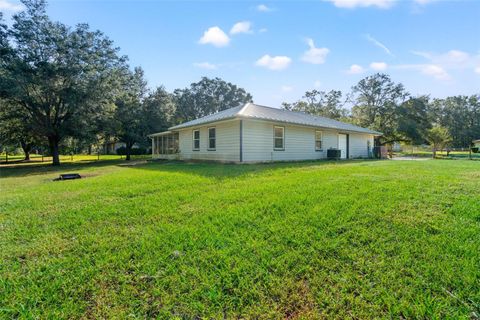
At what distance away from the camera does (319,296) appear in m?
2.26

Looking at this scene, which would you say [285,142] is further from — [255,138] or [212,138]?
[212,138]

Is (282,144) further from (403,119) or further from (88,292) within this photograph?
(403,119)

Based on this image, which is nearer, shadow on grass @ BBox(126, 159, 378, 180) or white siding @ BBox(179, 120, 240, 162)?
shadow on grass @ BBox(126, 159, 378, 180)

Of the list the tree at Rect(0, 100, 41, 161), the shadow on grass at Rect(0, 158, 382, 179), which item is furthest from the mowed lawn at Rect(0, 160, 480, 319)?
the tree at Rect(0, 100, 41, 161)

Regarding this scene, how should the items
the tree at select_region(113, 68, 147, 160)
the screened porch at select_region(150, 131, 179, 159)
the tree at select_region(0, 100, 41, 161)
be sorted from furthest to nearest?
1. the tree at select_region(113, 68, 147, 160)
2. the screened porch at select_region(150, 131, 179, 159)
3. the tree at select_region(0, 100, 41, 161)

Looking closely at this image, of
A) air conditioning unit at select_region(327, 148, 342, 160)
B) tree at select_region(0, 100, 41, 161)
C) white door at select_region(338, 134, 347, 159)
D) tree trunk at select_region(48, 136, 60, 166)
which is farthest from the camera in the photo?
tree trunk at select_region(48, 136, 60, 166)

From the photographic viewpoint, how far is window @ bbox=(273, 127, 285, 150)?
1336 cm

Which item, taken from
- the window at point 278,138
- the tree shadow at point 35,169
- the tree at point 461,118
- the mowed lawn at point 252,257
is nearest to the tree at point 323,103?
the tree at point 461,118

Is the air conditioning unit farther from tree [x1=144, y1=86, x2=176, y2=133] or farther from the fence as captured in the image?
tree [x1=144, y1=86, x2=176, y2=133]

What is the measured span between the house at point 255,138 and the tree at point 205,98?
26529 millimetres

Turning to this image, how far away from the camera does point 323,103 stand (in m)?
44.6

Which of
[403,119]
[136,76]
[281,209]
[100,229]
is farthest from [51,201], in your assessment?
[403,119]

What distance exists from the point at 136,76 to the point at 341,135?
23.6 metres

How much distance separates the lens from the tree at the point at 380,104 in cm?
3275
